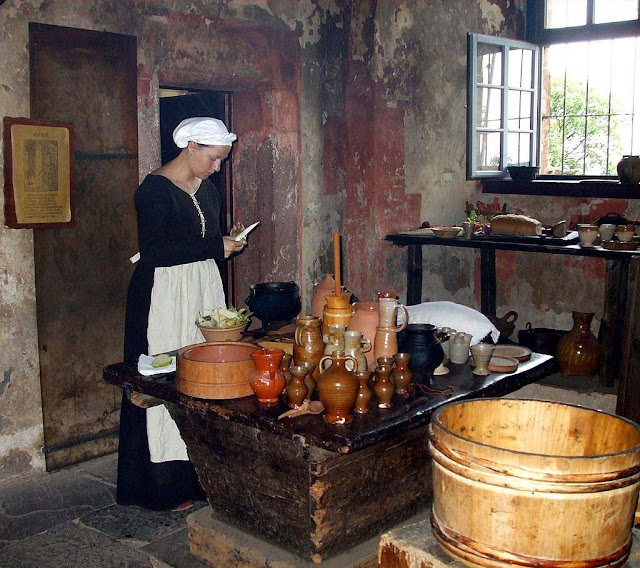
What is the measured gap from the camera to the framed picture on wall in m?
4.28

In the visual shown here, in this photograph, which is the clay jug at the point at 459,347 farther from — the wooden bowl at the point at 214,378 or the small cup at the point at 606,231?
the small cup at the point at 606,231

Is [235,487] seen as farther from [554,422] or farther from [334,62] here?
[334,62]

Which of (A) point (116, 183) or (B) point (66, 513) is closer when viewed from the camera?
(B) point (66, 513)

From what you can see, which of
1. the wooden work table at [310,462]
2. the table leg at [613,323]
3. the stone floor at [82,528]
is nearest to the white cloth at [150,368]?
the wooden work table at [310,462]

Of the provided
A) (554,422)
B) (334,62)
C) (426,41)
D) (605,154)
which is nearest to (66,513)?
(554,422)

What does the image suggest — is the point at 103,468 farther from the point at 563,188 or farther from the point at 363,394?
the point at 563,188

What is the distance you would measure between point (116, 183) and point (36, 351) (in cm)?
108

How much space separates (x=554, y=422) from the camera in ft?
7.00

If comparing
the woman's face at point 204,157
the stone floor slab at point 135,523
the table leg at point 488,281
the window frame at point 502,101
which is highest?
the window frame at point 502,101

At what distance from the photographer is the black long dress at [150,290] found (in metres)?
3.91

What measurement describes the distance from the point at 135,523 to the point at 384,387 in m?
1.76

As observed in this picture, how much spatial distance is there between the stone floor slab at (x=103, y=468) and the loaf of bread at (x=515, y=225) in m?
3.59

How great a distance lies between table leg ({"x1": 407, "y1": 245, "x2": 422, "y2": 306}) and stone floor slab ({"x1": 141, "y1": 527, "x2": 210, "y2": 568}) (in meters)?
3.68

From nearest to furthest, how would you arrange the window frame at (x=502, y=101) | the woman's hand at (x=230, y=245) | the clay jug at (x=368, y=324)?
the clay jug at (x=368, y=324) < the woman's hand at (x=230, y=245) < the window frame at (x=502, y=101)
